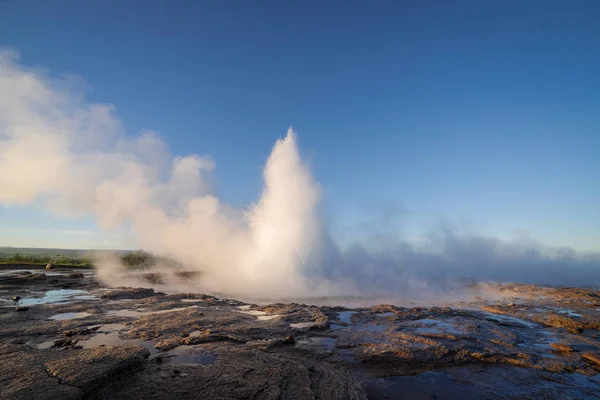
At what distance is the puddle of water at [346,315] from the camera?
13870 mm

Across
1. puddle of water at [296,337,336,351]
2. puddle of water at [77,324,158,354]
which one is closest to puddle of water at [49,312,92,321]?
puddle of water at [77,324,158,354]

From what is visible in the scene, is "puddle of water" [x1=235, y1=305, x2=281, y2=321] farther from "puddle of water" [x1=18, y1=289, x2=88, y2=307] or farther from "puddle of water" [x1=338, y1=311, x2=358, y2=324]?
"puddle of water" [x1=18, y1=289, x2=88, y2=307]

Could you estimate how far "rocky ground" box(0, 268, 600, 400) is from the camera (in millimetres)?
6090

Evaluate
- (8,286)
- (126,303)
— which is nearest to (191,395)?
(126,303)

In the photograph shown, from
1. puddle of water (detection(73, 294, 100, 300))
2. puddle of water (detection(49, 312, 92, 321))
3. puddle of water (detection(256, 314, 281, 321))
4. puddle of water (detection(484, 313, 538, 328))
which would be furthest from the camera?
puddle of water (detection(73, 294, 100, 300))

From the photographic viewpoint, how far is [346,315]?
1502 centimetres

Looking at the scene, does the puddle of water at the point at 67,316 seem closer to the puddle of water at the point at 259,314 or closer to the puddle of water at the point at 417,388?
the puddle of water at the point at 259,314

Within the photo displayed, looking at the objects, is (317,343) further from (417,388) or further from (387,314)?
(387,314)

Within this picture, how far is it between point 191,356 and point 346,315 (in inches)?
356

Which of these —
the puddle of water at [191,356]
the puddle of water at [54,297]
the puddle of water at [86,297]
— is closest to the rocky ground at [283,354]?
the puddle of water at [191,356]

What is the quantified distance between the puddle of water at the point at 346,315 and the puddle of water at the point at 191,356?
23.9 ft

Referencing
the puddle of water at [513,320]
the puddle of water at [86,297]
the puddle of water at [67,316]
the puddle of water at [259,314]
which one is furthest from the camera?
Result: the puddle of water at [86,297]

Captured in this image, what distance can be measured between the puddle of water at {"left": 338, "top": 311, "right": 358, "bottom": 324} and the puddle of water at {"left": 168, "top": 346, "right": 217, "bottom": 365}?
7271 mm

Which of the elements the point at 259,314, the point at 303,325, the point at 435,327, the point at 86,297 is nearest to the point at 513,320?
the point at 435,327
